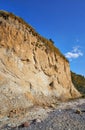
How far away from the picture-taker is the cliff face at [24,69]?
2308cm

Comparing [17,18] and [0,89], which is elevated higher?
[17,18]

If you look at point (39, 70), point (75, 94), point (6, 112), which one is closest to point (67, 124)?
point (6, 112)

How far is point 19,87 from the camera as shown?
2491cm

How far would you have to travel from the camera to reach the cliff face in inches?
909

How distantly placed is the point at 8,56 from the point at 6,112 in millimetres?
7200

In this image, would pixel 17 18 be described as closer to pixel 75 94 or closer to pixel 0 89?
pixel 0 89

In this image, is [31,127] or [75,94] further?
[75,94]

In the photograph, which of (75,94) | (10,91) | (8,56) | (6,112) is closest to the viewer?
(6,112)

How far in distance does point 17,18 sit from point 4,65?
27.7 feet

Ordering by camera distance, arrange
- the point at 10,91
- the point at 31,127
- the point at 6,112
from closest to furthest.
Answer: the point at 31,127 → the point at 6,112 → the point at 10,91

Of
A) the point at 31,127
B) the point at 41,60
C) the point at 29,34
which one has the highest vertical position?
the point at 29,34

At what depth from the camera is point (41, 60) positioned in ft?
109

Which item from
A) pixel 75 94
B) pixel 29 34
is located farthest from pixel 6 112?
pixel 75 94

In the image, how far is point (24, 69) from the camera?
27344 mm
